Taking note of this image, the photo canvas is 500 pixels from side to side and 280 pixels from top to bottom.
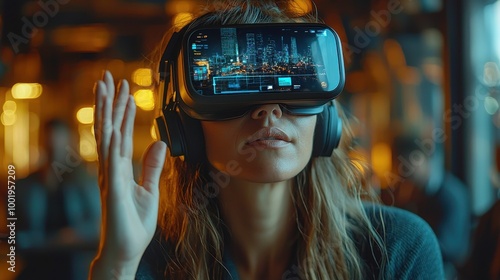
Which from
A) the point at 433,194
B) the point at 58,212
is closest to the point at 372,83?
the point at 433,194

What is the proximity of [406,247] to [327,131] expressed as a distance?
0.19 meters

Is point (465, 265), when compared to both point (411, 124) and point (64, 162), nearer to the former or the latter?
point (411, 124)

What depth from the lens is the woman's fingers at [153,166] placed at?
0.60 m

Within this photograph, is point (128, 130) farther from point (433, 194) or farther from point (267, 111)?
point (433, 194)

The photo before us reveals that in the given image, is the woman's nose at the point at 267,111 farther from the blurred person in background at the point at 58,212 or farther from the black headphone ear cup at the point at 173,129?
the blurred person in background at the point at 58,212

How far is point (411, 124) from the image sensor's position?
2.09m

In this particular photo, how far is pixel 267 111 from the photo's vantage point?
654 mm

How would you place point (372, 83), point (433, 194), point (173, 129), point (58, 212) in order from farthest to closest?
1. point (372, 83)
2. point (58, 212)
3. point (433, 194)
4. point (173, 129)

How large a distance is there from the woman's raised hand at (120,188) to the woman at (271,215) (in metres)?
0.12

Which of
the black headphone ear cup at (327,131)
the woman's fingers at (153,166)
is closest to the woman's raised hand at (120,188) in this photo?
the woman's fingers at (153,166)

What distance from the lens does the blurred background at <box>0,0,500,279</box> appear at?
164 cm

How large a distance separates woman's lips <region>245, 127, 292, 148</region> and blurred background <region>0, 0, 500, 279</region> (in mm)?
821

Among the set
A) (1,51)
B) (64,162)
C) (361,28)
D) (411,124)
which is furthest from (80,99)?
(411,124)

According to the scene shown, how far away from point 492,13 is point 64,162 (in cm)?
141
